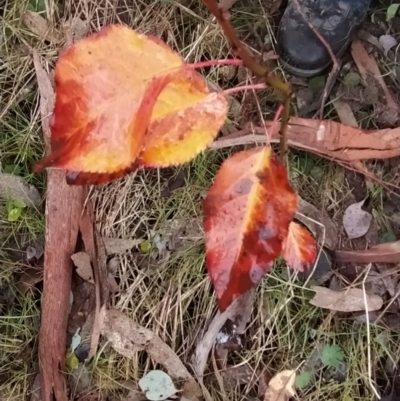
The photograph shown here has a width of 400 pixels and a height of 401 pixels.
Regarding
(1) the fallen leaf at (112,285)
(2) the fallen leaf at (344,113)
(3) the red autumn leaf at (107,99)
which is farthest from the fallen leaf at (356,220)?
(3) the red autumn leaf at (107,99)

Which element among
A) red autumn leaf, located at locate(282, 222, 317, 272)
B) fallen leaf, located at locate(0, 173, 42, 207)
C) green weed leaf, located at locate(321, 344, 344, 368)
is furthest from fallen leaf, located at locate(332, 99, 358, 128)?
fallen leaf, located at locate(0, 173, 42, 207)

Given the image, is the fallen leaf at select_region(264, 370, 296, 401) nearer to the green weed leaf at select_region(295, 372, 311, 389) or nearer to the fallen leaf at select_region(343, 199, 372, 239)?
the green weed leaf at select_region(295, 372, 311, 389)

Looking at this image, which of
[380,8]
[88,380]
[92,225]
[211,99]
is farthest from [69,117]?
[380,8]

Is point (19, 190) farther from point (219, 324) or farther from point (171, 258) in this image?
point (219, 324)

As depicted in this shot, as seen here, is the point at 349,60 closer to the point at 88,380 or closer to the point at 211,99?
the point at 211,99

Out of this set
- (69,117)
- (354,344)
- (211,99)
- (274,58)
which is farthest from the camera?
(274,58)

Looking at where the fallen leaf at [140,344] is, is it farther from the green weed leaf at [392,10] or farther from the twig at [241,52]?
the green weed leaf at [392,10]
